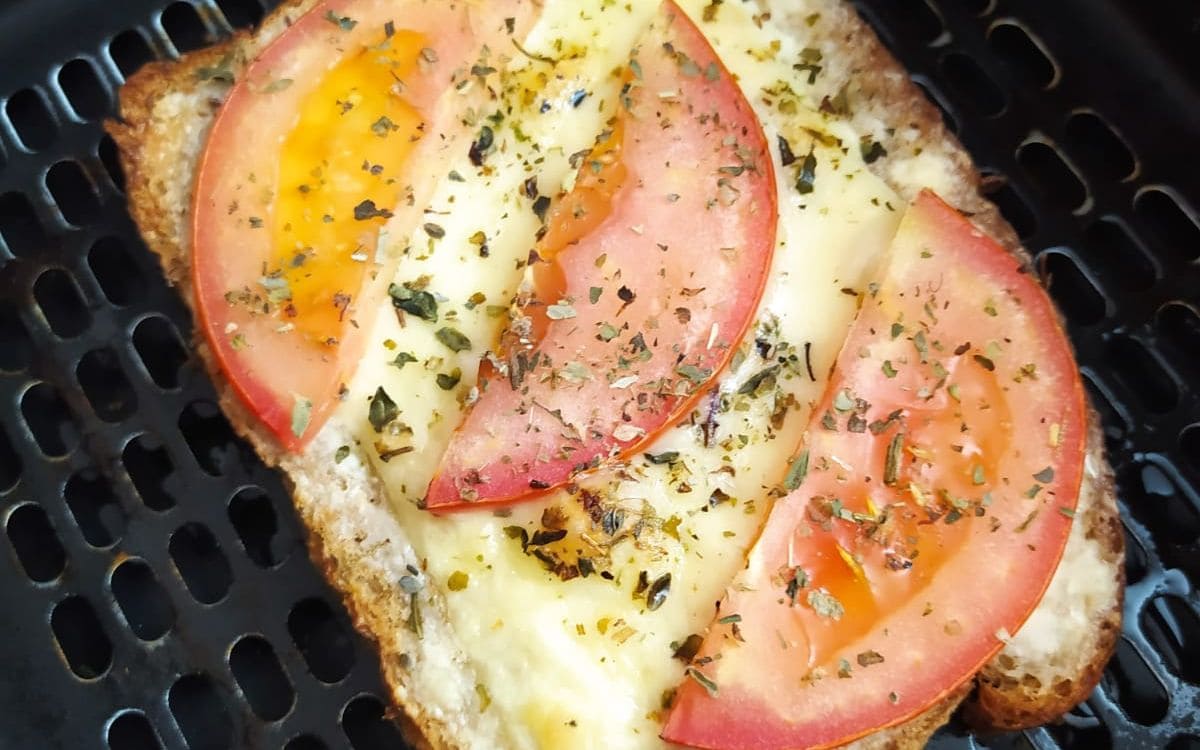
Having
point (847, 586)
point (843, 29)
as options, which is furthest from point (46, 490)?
point (843, 29)

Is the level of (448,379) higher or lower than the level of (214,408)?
higher

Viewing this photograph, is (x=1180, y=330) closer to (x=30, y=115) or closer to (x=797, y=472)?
(x=797, y=472)

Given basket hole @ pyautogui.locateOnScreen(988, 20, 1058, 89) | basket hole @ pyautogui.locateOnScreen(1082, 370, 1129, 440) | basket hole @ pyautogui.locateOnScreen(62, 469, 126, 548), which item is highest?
basket hole @ pyautogui.locateOnScreen(988, 20, 1058, 89)

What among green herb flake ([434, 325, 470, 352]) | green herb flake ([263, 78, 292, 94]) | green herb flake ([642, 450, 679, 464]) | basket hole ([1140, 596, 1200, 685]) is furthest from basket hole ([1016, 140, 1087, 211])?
green herb flake ([263, 78, 292, 94])

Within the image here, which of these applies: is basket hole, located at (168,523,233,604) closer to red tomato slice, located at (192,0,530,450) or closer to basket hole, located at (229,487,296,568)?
basket hole, located at (229,487,296,568)

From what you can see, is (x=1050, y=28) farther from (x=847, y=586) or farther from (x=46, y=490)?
(x=46, y=490)

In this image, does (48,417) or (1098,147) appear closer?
(48,417)

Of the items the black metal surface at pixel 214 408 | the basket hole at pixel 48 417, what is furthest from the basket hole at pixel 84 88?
the basket hole at pixel 48 417

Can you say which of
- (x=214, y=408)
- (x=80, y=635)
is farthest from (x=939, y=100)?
(x=80, y=635)
